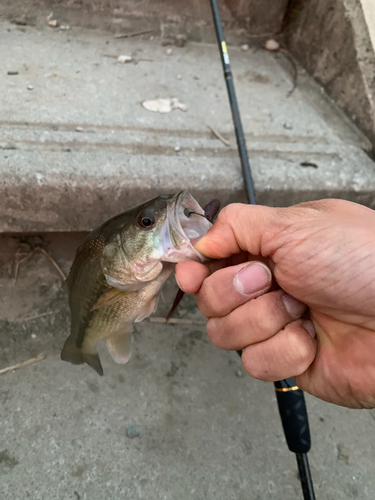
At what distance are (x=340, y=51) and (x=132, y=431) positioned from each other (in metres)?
2.91

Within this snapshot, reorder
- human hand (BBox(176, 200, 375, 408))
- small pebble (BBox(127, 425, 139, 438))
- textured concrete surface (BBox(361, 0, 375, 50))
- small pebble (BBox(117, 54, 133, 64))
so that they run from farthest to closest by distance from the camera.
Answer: small pebble (BBox(117, 54, 133, 64)) < textured concrete surface (BBox(361, 0, 375, 50)) < small pebble (BBox(127, 425, 139, 438)) < human hand (BBox(176, 200, 375, 408))

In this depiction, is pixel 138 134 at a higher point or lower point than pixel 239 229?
lower

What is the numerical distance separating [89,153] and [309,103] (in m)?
1.74

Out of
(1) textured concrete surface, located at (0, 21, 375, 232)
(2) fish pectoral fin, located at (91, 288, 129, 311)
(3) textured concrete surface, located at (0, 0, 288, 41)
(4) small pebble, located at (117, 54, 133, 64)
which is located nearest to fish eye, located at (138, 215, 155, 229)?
(2) fish pectoral fin, located at (91, 288, 129, 311)

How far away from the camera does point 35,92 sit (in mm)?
2051

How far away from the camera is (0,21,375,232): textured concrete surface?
1706 mm

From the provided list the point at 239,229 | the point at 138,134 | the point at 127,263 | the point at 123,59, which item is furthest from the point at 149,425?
the point at 123,59

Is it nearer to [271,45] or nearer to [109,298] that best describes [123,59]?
[271,45]

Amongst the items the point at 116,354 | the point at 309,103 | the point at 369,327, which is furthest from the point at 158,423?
the point at 309,103

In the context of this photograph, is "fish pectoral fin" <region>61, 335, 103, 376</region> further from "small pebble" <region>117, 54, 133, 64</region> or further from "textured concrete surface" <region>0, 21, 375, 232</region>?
"small pebble" <region>117, 54, 133, 64</region>

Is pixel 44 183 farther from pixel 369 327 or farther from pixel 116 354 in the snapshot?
pixel 369 327

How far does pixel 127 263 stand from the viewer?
117 cm

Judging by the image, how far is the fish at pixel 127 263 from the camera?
1.10 m

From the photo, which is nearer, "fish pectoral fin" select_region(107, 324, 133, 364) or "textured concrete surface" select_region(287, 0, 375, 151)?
"fish pectoral fin" select_region(107, 324, 133, 364)
